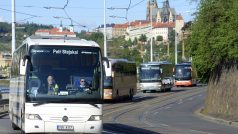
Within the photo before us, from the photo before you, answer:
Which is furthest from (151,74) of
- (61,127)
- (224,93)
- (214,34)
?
(61,127)

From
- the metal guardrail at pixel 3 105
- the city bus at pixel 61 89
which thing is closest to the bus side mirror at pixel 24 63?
the city bus at pixel 61 89

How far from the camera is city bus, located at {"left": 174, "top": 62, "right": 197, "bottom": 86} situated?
3420 inches

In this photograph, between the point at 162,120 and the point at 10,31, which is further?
the point at 10,31

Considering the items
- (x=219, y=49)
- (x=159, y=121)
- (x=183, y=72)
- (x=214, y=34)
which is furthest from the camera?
(x=183, y=72)

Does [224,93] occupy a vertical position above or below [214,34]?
below

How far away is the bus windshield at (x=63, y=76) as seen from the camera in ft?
60.9

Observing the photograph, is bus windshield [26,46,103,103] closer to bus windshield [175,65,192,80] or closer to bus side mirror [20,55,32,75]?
bus side mirror [20,55,32,75]

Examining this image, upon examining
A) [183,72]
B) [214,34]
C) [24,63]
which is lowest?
[24,63]

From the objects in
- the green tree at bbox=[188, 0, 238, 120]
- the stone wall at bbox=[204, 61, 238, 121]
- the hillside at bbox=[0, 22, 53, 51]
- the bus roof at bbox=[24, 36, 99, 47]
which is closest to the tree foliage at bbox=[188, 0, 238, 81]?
the green tree at bbox=[188, 0, 238, 120]

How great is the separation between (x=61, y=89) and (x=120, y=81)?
3178cm

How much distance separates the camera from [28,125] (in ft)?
60.2

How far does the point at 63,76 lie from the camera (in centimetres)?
1877

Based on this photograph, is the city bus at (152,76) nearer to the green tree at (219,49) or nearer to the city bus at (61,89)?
the green tree at (219,49)

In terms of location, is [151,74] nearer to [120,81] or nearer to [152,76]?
[152,76]
